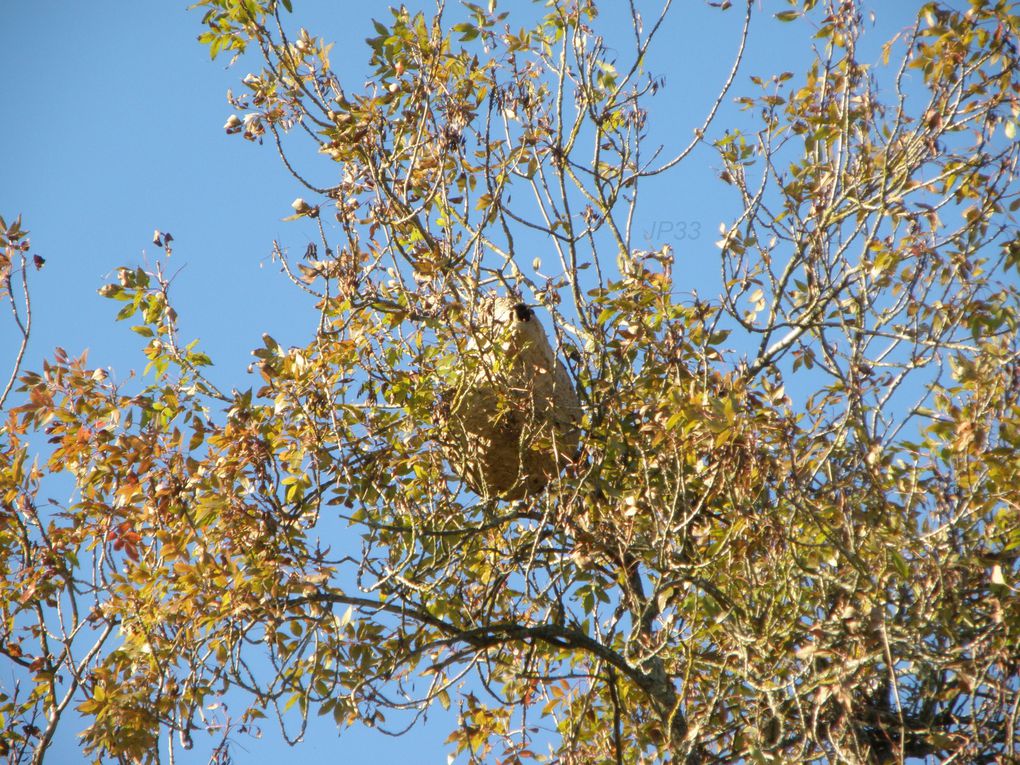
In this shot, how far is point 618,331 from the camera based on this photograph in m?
4.61

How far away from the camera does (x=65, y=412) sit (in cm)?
429

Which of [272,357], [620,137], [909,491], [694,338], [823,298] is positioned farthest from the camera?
[620,137]

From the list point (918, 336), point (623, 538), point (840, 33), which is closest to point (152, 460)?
point (623, 538)

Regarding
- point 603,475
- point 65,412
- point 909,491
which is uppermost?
point 65,412

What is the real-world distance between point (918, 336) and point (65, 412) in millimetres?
3329

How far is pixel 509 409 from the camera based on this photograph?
14.4 ft

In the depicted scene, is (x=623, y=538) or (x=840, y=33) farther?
(x=840, y=33)

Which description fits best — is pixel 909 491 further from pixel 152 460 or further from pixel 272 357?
pixel 152 460

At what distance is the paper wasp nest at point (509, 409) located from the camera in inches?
172

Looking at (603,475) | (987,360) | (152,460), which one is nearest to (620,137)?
(603,475)

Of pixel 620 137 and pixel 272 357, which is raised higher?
pixel 620 137

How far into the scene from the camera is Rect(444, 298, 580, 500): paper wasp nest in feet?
14.3

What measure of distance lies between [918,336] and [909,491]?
2.80 ft

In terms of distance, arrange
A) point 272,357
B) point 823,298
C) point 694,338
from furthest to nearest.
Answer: point 823,298 → point 694,338 → point 272,357
